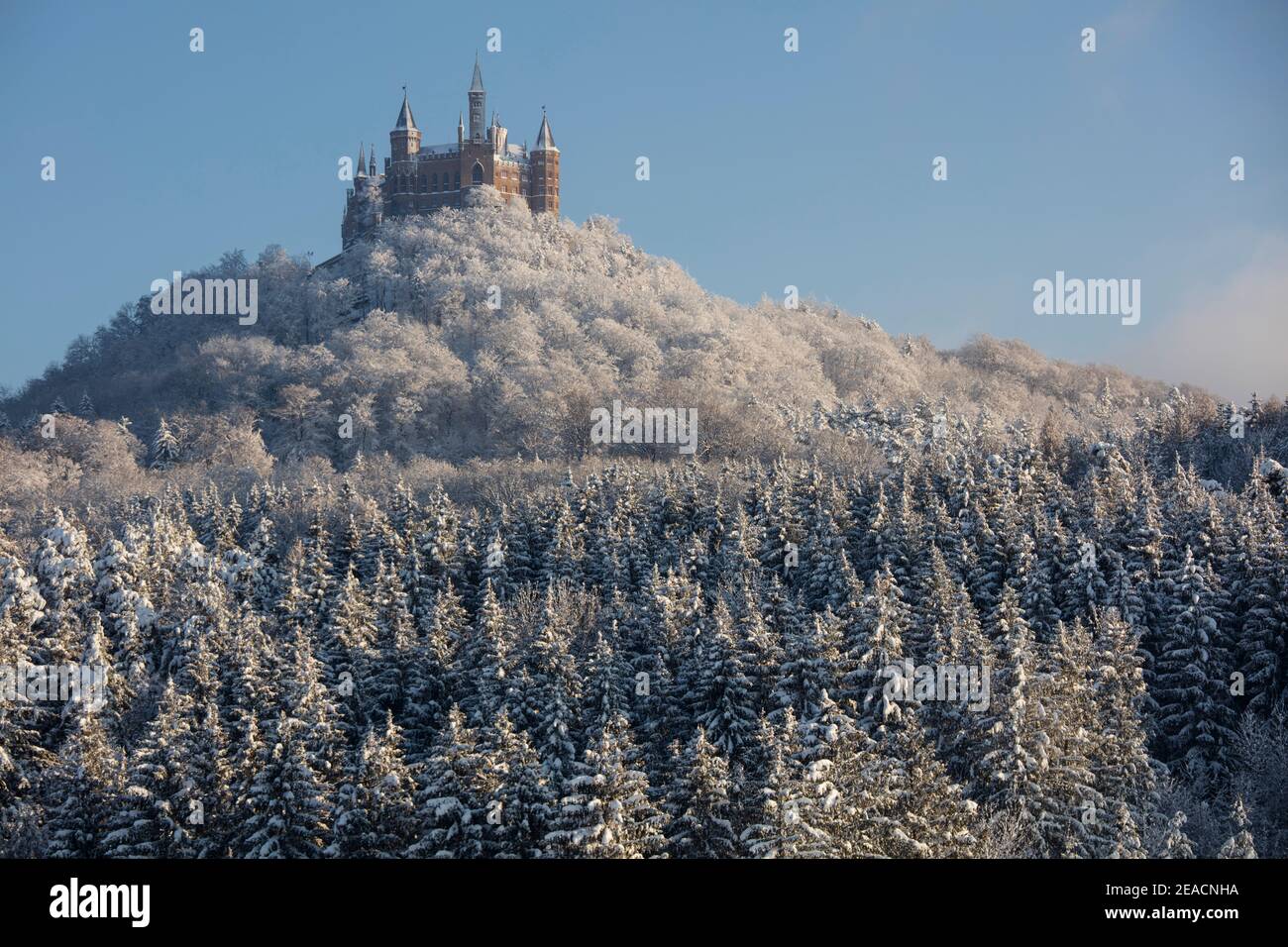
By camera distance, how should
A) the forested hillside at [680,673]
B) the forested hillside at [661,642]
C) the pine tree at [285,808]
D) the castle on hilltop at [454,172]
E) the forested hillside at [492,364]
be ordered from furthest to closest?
the castle on hilltop at [454,172] → the forested hillside at [492,364] → the pine tree at [285,808] → the forested hillside at [661,642] → the forested hillside at [680,673]

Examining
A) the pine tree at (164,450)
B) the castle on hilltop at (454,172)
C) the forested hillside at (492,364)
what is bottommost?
the pine tree at (164,450)

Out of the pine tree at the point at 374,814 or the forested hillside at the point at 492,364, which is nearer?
the pine tree at the point at 374,814

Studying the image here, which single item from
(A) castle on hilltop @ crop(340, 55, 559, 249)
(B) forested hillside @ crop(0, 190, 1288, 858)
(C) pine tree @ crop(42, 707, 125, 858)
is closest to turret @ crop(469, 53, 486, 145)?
(A) castle on hilltop @ crop(340, 55, 559, 249)

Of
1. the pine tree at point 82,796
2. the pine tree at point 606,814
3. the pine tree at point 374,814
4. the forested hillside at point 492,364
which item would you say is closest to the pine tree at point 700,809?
the pine tree at point 606,814

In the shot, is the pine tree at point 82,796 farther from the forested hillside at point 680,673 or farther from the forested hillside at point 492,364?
the forested hillside at point 492,364

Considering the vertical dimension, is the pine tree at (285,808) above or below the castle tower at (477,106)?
below

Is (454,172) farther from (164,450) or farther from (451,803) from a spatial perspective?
(451,803)
